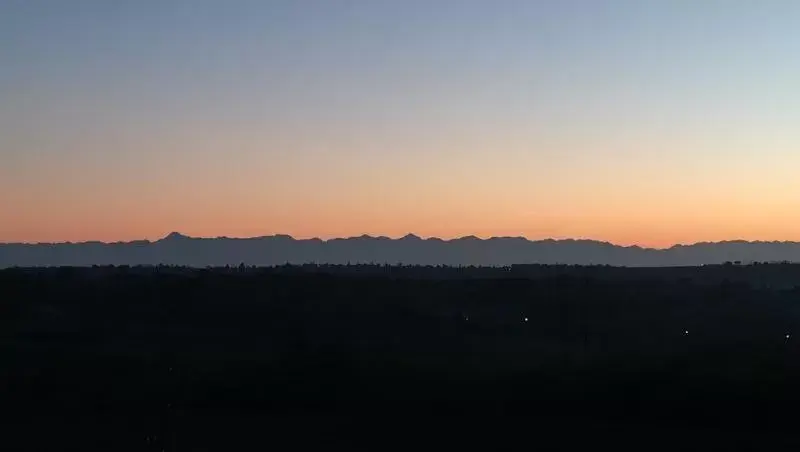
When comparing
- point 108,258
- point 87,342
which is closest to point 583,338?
point 87,342

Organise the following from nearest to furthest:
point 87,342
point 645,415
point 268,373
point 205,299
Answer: point 645,415
point 268,373
point 87,342
point 205,299

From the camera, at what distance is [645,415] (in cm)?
2142

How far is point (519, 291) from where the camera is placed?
56.0 m

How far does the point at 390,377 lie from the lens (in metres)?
24.5

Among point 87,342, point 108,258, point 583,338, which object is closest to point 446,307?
point 583,338

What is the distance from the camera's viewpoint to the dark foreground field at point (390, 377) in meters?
19.4

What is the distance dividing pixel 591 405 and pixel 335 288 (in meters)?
33.2

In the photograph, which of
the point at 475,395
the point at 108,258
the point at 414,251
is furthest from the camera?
the point at 414,251

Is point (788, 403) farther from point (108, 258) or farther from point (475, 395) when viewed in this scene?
point (108, 258)

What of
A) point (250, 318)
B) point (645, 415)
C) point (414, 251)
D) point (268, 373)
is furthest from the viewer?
point (414, 251)

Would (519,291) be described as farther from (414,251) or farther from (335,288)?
(414,251)

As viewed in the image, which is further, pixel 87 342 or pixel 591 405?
pixel 87 342

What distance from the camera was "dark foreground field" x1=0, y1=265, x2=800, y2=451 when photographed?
63.5 ft

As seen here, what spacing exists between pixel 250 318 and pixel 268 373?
57.9ft
